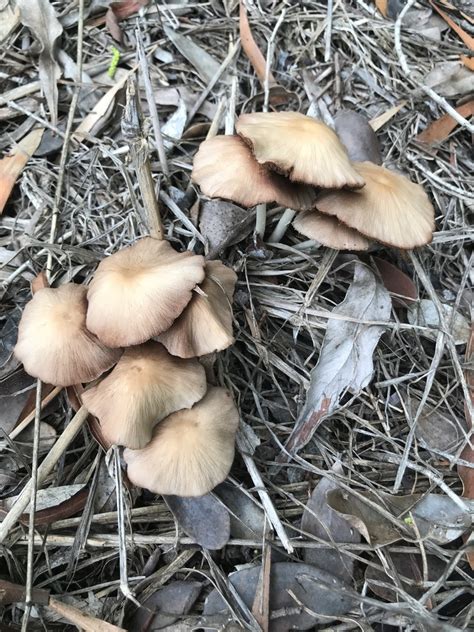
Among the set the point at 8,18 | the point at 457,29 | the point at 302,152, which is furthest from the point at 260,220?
the point at 8,18

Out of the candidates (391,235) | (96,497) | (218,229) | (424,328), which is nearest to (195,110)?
(218,229)

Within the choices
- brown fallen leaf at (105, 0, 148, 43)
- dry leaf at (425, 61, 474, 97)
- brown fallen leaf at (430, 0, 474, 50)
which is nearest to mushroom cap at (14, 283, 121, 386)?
brown fallen leaf at (105, 0, 148, 43)

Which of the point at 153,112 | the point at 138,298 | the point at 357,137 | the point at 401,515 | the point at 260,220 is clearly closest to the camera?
the point at 138,298

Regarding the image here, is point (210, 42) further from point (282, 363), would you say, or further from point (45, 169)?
point (282, 363)

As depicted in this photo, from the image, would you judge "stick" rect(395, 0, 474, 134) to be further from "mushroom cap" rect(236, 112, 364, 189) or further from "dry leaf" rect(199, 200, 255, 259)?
"dry leaf" rect(199, 200, 255, 259)

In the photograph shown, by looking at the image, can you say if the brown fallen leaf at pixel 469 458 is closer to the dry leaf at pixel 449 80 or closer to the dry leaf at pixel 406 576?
the dry leaf at pixel 406 576

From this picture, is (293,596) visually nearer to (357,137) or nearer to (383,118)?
(357,137)

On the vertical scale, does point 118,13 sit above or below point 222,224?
above
